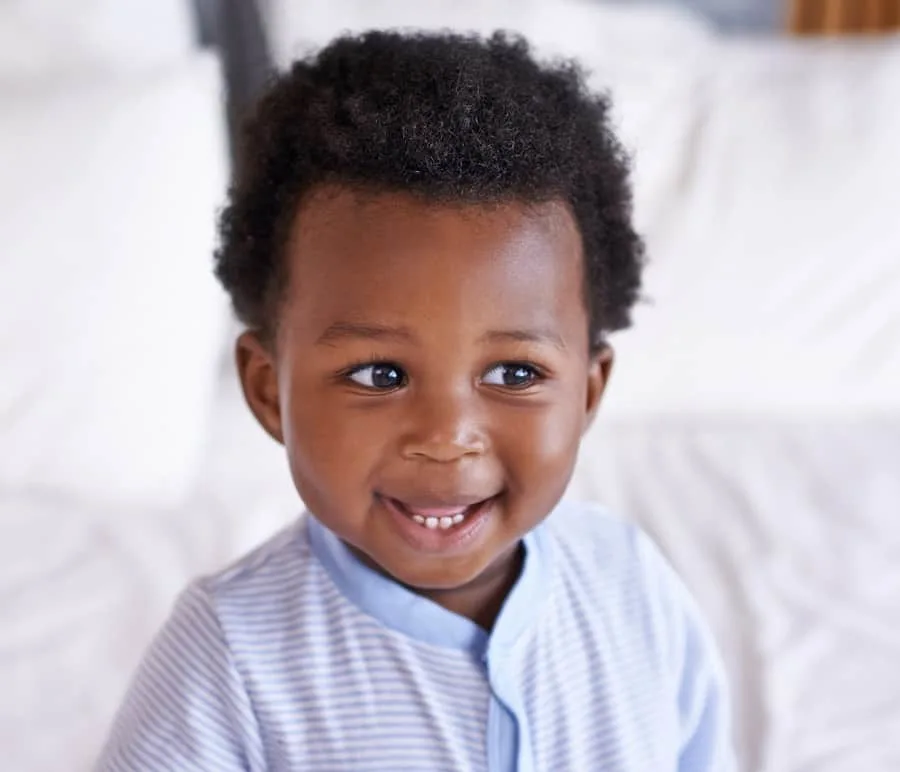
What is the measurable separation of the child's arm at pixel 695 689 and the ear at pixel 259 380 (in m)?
0.31

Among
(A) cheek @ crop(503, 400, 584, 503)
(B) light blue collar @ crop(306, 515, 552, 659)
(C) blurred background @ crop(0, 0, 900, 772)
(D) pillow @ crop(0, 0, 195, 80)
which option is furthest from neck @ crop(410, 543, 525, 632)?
(D) pillow @ crop(0, 0, 195, 80)

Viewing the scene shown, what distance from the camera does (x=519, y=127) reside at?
0.66 m

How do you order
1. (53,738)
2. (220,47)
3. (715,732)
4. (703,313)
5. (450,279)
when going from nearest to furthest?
(450,279) → (715,732) → (53,738) → (703,313) → (220,47)

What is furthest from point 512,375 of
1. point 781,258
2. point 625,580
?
point 781,258

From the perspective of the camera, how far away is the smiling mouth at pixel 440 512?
2.15 feet

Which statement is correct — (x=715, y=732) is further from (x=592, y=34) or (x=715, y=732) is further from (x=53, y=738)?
(x=592, y=34)

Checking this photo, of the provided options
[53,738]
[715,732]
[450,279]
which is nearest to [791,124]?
[715,732]

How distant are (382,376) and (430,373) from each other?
1.3 inches

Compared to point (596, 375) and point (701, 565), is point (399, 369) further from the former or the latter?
point (701, 565)

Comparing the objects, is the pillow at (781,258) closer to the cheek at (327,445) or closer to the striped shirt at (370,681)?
the striped shirt at (370,681)

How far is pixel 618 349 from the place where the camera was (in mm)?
1438

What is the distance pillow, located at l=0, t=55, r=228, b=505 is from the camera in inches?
49.0

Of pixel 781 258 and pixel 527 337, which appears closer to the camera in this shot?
pixel 527 337

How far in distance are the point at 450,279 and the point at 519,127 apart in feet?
0.36
